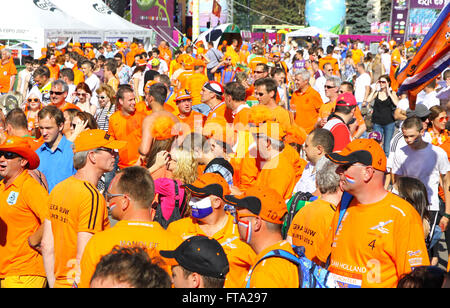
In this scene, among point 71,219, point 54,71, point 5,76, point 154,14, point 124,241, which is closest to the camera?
point 124,241

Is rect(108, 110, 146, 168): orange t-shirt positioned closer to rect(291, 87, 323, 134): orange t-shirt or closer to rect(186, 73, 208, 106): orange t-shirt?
rect(186, 73, 208, 106): orange t-shirt

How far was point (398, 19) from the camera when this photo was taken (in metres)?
37.5

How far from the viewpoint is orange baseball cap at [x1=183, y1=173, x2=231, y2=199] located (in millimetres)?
4645

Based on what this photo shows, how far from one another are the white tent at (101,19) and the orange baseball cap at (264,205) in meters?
24.0

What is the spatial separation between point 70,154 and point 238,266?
9.08 feet

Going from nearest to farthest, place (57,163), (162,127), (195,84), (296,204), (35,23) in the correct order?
1. (296,204)
2. (57,163)
3. (162,127)
4. (195,84)
5. (35,23)

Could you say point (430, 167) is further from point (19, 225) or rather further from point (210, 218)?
point (19, 225)

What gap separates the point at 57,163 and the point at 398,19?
35114mm

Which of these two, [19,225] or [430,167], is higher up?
[430,167]

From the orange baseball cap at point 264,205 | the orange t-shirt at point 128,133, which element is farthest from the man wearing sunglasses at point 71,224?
the orange t-shirt at point 128,133

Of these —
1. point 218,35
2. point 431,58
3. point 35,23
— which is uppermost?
point 35,23

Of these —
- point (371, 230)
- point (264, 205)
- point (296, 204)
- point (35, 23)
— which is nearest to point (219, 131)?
Result: point (296, 204)

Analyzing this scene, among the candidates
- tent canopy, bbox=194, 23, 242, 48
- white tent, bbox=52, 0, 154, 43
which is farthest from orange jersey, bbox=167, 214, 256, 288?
white tent, bbox=52, 0, 154, 43

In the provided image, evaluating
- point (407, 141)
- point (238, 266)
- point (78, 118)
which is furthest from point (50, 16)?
point (238, 266)
